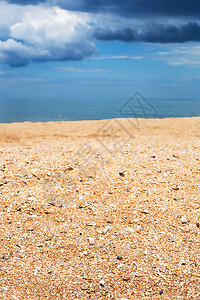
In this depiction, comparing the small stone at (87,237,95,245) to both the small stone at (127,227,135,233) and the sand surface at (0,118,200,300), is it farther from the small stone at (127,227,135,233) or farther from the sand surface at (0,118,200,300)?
the small stone at (127,227,135,233)

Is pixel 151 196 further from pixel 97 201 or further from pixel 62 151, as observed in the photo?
pixel 62 151

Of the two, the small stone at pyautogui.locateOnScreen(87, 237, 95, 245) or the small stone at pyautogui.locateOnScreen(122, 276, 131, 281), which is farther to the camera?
the small stone at pyautogui.locateOnScreen(87, 237, 95, 245)

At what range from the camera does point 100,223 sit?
4.45 metres

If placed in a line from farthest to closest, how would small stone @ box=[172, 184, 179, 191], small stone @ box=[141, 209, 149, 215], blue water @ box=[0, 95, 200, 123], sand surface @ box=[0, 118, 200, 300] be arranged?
1. blue water @ box=[0, 95, 200, 123]
2. small stone @ box=[172, 184, 179, 191]
3. small stone @ box=[141, 209, 149, 215]
4. sand surface @ box=[0, 118, 200, 300]

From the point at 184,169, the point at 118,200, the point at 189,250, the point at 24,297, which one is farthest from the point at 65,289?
the point at 184,169

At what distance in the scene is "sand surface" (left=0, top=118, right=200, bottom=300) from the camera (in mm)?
3271

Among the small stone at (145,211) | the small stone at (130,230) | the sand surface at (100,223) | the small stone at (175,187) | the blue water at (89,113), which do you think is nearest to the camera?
the sand surface at (100,223)

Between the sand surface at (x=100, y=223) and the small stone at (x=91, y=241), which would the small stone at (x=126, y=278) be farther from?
the small stone at (x=91, y=241)

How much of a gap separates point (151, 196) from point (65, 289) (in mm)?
2483

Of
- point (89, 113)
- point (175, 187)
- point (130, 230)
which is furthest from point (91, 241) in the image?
point (89, 113)

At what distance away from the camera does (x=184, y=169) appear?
20.3 ft

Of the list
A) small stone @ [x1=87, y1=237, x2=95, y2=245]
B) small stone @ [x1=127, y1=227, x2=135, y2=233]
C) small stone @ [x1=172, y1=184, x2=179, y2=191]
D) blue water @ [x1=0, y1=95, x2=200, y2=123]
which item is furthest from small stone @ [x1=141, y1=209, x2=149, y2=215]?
blue water @ [x1=0, y1=95, x2=200, y2=123]

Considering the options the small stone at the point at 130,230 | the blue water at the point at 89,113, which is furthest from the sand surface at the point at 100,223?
the blue water at the point at 89,113

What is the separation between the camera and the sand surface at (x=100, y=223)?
3.27 meters
